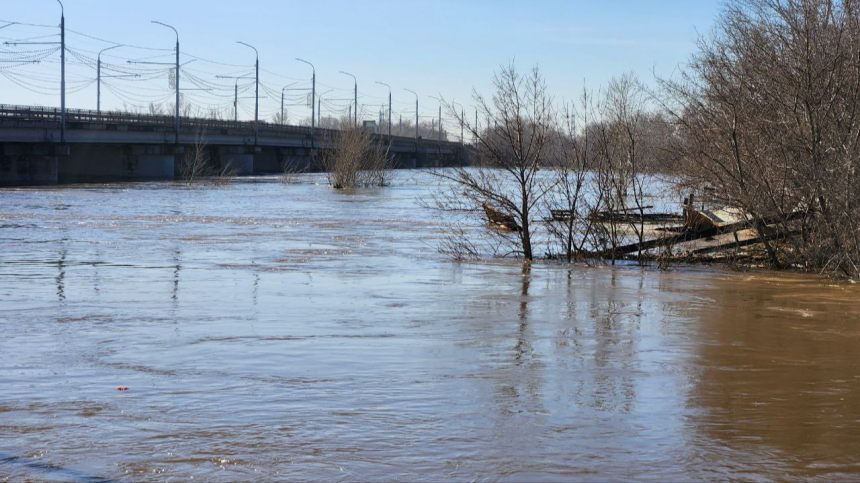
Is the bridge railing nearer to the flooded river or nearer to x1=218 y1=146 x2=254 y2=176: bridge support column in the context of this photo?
x1=218 y1=146 x2=254 y2=176: bridge support column

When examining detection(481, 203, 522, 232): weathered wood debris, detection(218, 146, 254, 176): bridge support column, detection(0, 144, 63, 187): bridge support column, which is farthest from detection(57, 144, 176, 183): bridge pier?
detection(481, 203, 522, 232): weathered wood debris

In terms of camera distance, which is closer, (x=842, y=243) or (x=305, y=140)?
(x=842, y=243)

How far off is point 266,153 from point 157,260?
86824mm

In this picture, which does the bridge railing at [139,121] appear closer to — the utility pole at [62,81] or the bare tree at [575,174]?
the utility pole at [62,81]

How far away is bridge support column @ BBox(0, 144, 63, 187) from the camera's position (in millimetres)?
59062

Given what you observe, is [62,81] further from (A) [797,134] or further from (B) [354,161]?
(A) [797,134]

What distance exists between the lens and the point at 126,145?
247ft

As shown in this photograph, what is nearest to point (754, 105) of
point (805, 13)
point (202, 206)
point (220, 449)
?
point (805, 13)

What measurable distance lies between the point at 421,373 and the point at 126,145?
2750 inches

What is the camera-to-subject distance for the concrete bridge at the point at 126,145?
58.6 meters

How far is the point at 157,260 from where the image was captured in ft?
65.5

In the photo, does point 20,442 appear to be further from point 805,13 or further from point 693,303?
point 805,13

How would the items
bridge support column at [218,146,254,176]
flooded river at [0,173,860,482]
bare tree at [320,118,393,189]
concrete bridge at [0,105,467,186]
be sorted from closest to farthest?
flooded river at [0,173,860,482], bare tree at [320,118,393,189], concrete bridge at [0,105,467,186], bridge support column at [218,146,254,176]

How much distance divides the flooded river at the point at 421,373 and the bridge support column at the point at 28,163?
42.4m
